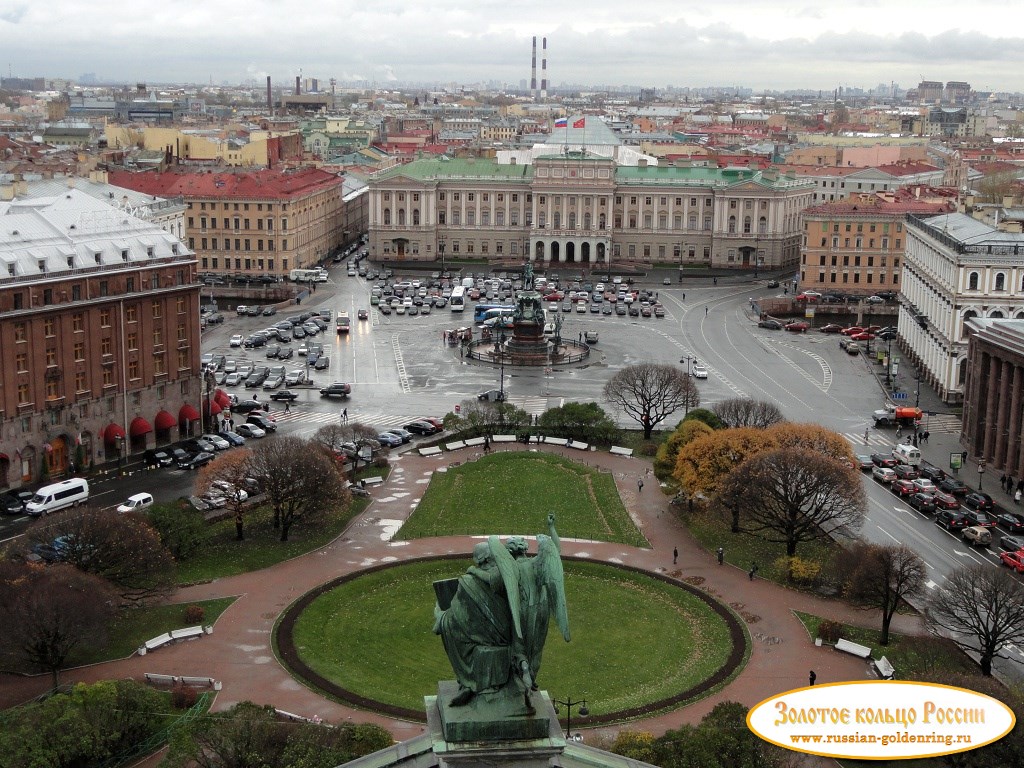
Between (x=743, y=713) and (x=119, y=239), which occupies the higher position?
(x=119, y=239)

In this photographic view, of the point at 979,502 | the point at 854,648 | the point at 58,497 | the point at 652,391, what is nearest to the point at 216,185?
the point at 652,391

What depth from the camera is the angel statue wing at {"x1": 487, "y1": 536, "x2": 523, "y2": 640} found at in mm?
22625

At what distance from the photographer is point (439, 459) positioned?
75.9 meters

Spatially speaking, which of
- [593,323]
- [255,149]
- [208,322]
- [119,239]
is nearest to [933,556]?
[119,239]

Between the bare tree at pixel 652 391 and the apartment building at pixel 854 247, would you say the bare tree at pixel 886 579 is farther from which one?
the apartment building at pixel 854 247

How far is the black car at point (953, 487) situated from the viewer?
70.8 m

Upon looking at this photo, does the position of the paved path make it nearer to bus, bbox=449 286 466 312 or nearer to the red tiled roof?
bus, bbox=449 286 466 312

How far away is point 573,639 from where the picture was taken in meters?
49.9

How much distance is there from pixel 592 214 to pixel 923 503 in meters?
94.5

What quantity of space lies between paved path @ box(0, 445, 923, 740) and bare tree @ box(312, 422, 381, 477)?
3563mm

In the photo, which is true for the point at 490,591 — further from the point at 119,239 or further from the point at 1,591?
the point at 119,239

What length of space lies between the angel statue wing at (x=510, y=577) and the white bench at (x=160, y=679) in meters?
25.8

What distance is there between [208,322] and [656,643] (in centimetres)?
7628

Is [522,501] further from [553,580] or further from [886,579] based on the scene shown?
[553,580]
